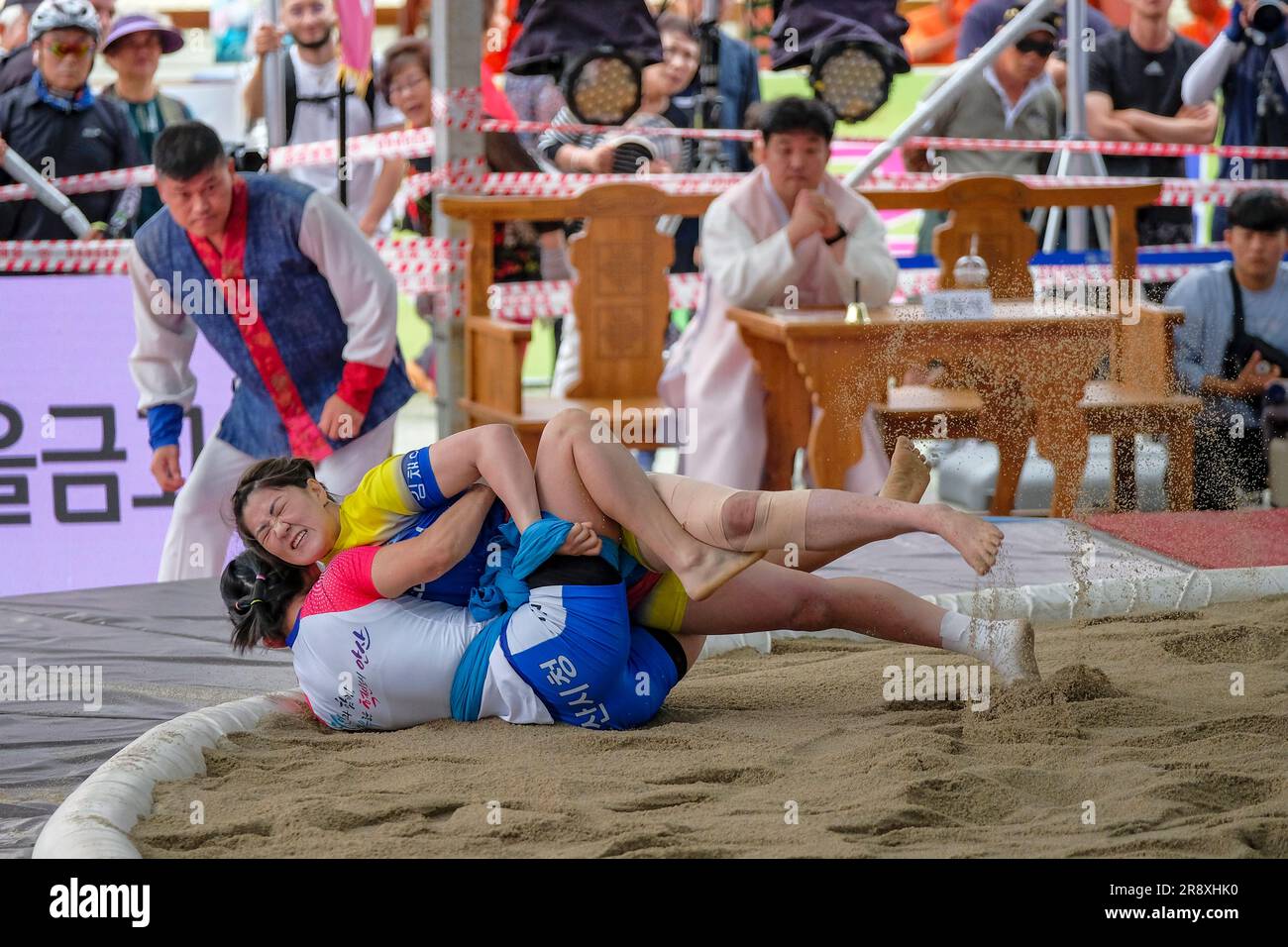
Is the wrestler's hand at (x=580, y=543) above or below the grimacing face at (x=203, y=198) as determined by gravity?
below

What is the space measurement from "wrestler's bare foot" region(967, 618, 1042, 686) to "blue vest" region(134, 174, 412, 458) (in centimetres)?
184

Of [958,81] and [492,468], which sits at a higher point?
[958,81]

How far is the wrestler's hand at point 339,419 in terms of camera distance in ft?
13.3

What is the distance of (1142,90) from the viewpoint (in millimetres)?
6363

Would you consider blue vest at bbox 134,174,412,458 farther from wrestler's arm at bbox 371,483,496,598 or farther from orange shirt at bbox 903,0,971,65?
orange shirt at bbox 903,0,971,65

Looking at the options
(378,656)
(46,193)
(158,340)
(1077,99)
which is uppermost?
(1077,99)

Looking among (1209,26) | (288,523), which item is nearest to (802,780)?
(288,523)

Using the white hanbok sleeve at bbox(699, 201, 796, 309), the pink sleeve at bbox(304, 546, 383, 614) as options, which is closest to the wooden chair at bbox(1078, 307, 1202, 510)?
the white hanbok sleeve at bbox(699, 201, 796, 309)

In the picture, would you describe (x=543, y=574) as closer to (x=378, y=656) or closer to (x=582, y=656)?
(x=582, y=656)

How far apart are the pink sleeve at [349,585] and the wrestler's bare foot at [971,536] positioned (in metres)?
0.89

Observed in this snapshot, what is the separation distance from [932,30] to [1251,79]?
2.05 metres

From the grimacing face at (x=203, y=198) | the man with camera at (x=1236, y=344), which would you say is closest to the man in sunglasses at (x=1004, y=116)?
the man with camera at (x=1236, y=344)

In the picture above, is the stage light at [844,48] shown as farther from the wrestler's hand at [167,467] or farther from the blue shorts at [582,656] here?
the blue shorts at [582,656]
